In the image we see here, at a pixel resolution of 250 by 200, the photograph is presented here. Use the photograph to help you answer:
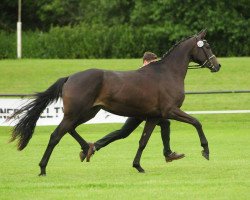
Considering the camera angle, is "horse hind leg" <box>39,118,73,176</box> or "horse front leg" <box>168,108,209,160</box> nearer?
"horse hind leg" <box>39,118,73,176</box>

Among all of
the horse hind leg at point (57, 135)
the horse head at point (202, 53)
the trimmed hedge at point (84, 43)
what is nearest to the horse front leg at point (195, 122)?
the horse head at point (202, 53)

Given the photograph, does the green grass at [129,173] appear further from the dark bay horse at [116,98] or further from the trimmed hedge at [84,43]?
the trimmed hedge at [84,43]

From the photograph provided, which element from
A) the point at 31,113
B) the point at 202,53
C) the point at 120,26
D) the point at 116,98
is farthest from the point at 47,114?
the point at 120,26

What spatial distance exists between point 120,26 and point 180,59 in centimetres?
3825

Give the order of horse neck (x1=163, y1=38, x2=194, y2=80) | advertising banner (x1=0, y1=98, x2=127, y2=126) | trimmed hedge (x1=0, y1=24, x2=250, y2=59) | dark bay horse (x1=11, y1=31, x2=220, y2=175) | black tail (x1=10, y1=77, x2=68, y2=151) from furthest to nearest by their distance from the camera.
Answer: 1. trimmed hedge (x1=0, y1=24, x2=250, y2=59)
2. advertising banner (x1=0, y1=98, x2=127, y2=126)
3. horse neck (x1=163, y1=38, x2=194, y2=80)
4. black tail (x1=10, y1=77, x2=68, y2=151)
5. dark bay horse (x1=11, y1=31, x2=220, y2=175)

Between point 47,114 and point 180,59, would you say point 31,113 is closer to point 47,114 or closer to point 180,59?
point 180,59

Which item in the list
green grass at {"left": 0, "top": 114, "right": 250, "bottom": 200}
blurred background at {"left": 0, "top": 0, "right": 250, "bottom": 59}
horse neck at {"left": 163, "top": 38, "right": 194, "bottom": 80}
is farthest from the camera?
blurred background at {"left": 0, "top": 0, "right": 250, "bottom": 59}

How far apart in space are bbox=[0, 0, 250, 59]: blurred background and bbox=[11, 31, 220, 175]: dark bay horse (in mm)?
36159

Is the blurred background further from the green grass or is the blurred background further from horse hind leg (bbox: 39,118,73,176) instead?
horse hind leg (bbox: 39,118,73,176)

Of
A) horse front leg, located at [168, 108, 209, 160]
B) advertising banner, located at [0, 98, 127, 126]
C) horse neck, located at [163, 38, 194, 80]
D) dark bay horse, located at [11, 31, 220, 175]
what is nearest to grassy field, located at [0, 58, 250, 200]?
horse front leg, located at [168, 108, 209, 160]

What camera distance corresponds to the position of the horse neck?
591 inches

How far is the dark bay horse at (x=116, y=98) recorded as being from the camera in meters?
14.2

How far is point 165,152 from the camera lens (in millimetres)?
15367

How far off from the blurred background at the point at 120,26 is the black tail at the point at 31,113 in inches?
1427
